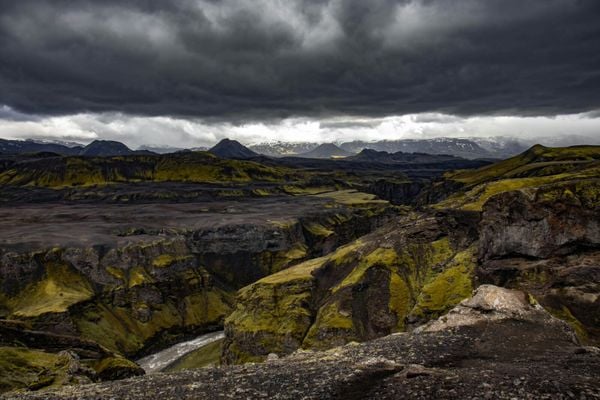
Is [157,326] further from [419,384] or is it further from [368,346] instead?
[419,384]

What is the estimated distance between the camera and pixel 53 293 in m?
155

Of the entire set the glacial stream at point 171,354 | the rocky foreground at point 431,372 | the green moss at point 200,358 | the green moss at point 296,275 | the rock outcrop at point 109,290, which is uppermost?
the rocky foreground at point 431,372

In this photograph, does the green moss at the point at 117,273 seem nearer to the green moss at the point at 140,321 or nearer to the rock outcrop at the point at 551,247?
the green moss at the point at 140,321

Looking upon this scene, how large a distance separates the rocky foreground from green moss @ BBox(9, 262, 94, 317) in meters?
121

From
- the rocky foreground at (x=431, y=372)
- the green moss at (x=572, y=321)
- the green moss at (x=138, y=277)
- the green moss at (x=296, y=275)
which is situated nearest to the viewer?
the rocky foreground at (x=431, y=372)

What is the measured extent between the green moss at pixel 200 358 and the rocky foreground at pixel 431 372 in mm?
91299

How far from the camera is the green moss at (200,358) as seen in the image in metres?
130

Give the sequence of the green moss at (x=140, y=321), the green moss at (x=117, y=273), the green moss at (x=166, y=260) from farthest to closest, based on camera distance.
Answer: the green moss at (x=166, y=260)
the green moss at (x=117, y=273)
the green moss at (x=140, y=321)

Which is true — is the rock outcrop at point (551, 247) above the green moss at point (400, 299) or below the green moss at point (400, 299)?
above

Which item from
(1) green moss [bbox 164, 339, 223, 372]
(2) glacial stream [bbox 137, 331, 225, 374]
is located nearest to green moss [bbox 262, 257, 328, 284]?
(1) green moss [bbox 164, 339, 223, 372]

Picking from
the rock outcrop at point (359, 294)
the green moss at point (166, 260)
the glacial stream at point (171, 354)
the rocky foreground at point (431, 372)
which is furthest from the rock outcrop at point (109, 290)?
the rocky foreground at point (431, 372)

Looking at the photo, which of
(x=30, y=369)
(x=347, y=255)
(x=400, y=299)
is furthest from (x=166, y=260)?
(x=30, y=369)

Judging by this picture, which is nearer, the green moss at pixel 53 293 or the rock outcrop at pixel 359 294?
the rock outcrop at pixel 359 294

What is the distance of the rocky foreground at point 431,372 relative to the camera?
97.0ft
